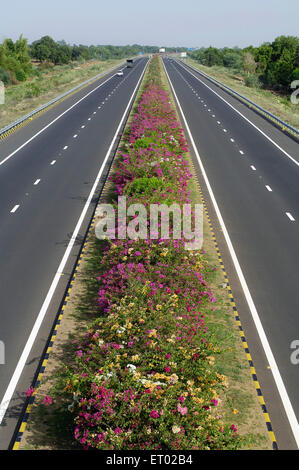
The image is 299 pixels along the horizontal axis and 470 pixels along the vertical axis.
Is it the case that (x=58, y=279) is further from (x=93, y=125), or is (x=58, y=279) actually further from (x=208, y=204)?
(x=93, y=125)

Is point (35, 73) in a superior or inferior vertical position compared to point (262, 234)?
superior

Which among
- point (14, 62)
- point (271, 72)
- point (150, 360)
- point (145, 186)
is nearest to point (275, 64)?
point (271, 72)

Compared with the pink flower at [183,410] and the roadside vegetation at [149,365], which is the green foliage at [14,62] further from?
the pink flower at [183,410]

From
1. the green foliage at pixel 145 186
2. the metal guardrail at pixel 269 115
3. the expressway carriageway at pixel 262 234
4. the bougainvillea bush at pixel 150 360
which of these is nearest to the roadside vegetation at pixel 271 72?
the metal guardrail at pixel 269 115

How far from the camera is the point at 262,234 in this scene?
1716 centimetres

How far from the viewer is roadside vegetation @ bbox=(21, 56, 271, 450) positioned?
7.65 metres

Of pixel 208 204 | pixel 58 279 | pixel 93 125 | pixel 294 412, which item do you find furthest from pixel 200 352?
pixel 93 125

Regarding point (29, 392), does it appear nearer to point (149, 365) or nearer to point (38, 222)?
point (149, 365)

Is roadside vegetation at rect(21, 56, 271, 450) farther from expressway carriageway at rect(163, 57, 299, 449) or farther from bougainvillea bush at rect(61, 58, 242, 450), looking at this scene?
expressway carriageway at rect(163, 57, 299, 449)

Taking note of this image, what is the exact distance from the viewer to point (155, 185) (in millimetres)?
18438

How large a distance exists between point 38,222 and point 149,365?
10875mm

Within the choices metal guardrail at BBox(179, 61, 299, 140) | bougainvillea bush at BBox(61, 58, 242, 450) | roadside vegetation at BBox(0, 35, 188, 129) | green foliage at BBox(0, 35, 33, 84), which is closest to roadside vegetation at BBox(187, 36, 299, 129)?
metal guardrail at BBox(179, 61, 299, 140)
